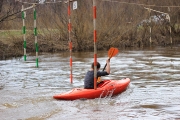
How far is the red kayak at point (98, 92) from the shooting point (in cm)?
911

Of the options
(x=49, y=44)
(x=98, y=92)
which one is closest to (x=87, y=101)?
(x=98, y=92)

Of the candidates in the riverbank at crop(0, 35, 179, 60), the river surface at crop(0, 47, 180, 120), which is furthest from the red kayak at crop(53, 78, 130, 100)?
the riverbank at crop(0, 35, 179, 60)

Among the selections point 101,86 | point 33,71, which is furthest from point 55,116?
point 33,71

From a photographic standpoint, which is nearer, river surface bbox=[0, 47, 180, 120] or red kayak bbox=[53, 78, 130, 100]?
river surface bbox=[0, 47, 180, 120]

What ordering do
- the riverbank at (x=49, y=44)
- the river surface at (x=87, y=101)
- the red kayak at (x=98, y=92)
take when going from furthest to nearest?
the riverbank at (x=49, y=44), the red kayak at (x=98, y=92), the river surface at (x=87, y=101)

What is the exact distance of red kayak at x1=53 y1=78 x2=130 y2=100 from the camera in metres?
9.11

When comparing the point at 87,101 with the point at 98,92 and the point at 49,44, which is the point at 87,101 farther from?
the point at 49,44

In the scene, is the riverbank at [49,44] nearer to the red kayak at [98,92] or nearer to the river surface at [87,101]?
the river surface at [87,101]

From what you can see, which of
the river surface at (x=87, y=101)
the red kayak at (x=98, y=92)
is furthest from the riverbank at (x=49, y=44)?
the red kayak at (x=98, y=92)

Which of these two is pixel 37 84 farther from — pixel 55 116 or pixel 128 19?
pixel 128 19

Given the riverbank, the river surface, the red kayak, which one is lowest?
the river surface

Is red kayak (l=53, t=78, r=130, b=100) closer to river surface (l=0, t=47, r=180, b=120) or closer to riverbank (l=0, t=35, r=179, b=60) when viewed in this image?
river surface (l=0, t=47, r=180, b=120)

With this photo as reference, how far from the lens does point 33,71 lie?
15.5 meters

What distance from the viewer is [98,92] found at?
935 centimetres
